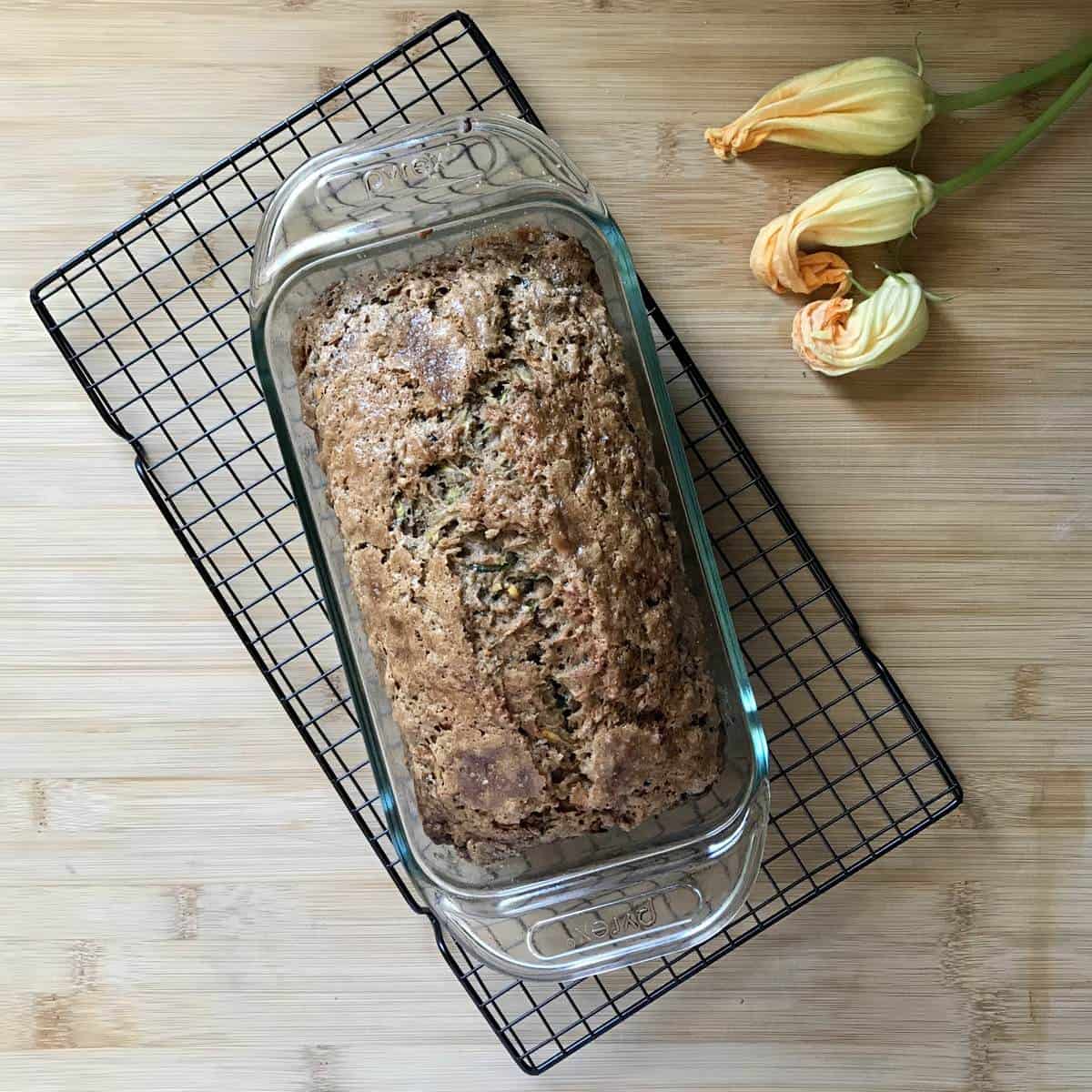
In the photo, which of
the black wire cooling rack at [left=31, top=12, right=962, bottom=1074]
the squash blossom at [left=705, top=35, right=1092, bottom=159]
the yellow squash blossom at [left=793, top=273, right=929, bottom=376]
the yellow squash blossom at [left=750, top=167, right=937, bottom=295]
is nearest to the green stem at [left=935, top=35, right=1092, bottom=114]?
the squash blossom at [left=705, top=35, right=1092, bottom=159]

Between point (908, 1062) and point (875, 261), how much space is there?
113 centimetres

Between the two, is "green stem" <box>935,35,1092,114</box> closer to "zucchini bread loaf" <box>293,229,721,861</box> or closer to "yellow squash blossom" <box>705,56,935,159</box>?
"yellow squash blossom" <box>705,56,935,159</box>

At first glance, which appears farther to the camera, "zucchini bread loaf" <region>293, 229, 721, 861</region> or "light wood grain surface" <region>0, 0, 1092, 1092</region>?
"light wood grain surface" <region>0, 0, 1092, 1092</region>

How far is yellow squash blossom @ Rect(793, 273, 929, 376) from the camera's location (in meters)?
1.38

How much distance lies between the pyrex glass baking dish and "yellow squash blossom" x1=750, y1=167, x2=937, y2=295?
0.85 ft

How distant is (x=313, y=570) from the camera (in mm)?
1465

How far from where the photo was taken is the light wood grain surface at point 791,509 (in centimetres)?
144

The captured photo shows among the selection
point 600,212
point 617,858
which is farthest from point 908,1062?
point 600,212

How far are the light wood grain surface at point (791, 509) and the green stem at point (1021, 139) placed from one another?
6cm

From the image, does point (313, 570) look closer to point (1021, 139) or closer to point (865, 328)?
point (865, 328)

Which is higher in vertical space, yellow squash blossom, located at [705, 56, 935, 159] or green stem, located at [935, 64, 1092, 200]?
yellow squash blossom, located at [705, 56, 935, 159]

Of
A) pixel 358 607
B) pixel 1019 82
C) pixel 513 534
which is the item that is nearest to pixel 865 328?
pixel 1019 82

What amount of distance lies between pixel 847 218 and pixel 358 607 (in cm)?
80

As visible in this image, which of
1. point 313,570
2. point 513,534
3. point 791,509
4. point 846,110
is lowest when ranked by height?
point 791,509
